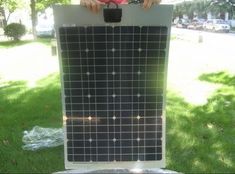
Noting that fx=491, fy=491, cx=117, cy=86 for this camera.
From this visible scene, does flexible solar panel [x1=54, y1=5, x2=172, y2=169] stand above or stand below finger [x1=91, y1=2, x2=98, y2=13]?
below

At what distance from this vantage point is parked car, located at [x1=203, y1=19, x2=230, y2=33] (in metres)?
44.7

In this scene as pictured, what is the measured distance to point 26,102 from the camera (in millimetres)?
8500

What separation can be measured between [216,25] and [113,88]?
1707 inches

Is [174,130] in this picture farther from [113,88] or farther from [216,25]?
[216,25]

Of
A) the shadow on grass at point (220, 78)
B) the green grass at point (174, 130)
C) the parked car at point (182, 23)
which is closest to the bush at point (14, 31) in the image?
the shadow on grass at point (220, 78)

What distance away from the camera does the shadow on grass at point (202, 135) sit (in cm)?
529

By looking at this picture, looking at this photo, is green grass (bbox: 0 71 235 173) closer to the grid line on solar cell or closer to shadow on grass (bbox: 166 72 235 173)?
shadow on grass (bbox: 166 72 235 173)

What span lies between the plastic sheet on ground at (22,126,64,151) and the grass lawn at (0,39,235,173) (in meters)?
0.11

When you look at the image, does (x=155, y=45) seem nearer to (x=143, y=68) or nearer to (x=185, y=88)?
(x=143, y=68)

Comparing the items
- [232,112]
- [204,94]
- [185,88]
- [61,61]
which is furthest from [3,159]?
[185,88]

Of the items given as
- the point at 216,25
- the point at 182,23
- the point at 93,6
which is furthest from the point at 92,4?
the point at 182,23

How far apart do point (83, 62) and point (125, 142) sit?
2.33 ft

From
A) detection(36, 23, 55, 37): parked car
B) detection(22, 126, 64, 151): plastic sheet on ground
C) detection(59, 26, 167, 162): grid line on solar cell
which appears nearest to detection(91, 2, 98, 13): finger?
detection(59, 26, 167, 162): grid line on solar cell

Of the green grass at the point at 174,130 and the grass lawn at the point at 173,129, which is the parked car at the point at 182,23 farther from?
the green grass at the point at 174,130
